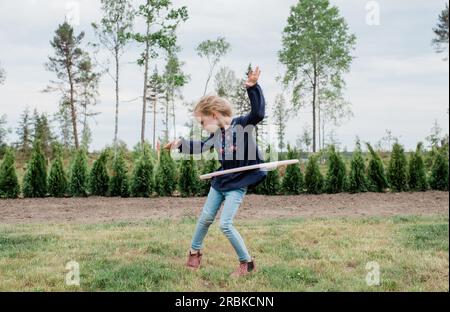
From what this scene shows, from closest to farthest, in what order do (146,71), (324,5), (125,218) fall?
(125,218) < (146,71) < (324,5)

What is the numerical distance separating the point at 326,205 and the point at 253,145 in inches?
235

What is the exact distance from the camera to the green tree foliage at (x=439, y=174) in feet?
40.8

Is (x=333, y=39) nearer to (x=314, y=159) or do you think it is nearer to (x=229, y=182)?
(x=314, y=159)

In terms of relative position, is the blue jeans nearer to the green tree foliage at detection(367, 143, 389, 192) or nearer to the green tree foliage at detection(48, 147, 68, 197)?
the green tree foliage at detection(48, 147, 68, 197)

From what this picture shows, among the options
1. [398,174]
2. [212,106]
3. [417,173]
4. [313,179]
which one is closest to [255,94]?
[212,106]

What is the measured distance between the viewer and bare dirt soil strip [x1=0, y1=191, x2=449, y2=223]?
8617mm

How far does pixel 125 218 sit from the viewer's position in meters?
8.32

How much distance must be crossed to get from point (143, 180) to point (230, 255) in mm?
6860

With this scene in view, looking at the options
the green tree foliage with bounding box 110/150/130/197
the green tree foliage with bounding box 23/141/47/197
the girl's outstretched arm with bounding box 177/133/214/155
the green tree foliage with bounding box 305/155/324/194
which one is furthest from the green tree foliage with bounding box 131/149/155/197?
the girl's outstretched arm with bounding box 177/133/214/155

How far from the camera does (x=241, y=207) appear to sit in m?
9.63

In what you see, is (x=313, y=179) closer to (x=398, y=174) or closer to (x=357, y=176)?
(x=357, y=176)

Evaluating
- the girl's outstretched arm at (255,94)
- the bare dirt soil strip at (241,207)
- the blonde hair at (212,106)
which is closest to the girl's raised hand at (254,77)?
the girl's outstretched arm at (255,94)

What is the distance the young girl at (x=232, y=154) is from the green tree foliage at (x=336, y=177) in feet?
26.2
